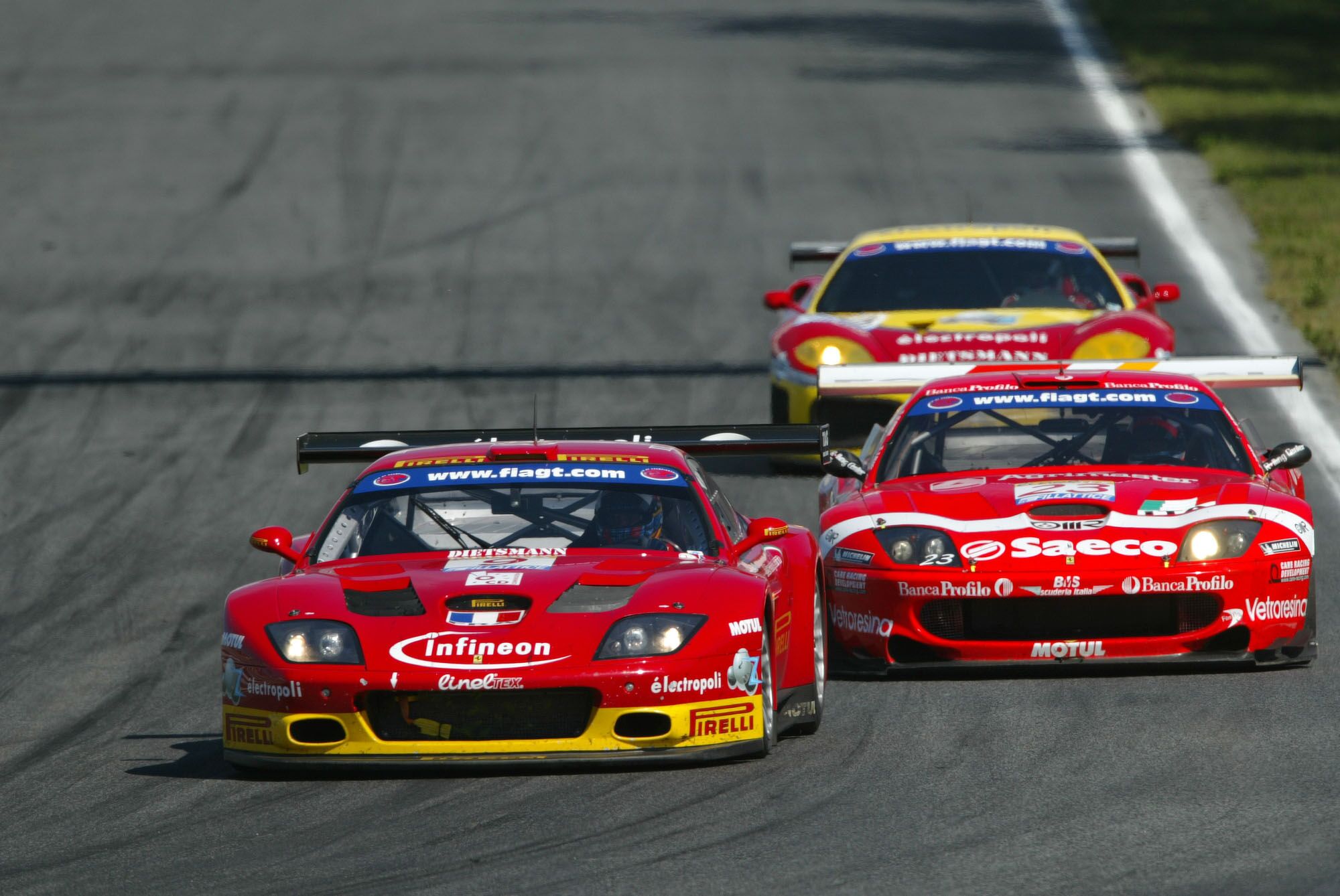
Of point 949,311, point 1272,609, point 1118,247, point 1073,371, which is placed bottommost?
point 1272,609

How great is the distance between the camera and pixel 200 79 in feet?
103

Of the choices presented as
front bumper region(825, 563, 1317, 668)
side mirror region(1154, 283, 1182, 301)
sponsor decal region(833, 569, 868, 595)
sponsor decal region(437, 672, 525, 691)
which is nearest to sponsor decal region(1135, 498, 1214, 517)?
front bumper region(825, 563, 1317, 668)

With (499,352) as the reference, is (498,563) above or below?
below

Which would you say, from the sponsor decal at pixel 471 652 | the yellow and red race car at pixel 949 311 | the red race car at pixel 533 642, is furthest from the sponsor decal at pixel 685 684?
the yellow and red race car at pixel 949 311

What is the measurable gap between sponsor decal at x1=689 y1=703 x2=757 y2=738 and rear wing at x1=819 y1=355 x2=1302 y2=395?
12.1ft

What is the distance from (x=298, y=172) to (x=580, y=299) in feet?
22.1

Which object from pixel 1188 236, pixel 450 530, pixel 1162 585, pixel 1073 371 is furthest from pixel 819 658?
pixel 1188 236

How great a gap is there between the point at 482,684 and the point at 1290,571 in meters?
3.31

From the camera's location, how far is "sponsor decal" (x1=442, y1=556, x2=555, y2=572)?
300 inches

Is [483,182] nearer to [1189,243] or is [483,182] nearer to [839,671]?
[1189,243]

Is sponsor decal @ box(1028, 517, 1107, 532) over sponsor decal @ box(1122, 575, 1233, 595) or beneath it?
over

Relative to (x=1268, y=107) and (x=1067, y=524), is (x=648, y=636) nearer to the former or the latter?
(x=1067, y=524)

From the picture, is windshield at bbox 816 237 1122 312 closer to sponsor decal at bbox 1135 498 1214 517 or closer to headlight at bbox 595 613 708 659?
sponsor decal at bbox 1135 498 1214 517

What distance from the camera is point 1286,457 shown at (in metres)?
9.46
